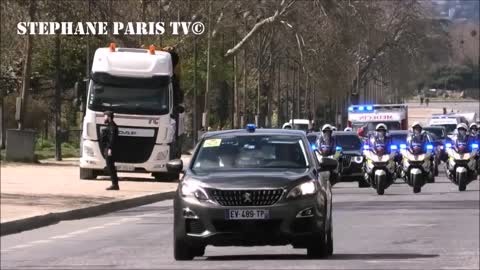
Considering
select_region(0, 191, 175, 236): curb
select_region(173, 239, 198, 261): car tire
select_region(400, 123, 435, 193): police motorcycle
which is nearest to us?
select_region(173, 239, 198, 261): car tire

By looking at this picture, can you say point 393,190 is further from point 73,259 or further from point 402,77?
point 402,77

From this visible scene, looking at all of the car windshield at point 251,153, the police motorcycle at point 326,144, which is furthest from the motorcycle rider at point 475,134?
the car windshield at point 251,153

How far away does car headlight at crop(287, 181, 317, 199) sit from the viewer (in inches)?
606

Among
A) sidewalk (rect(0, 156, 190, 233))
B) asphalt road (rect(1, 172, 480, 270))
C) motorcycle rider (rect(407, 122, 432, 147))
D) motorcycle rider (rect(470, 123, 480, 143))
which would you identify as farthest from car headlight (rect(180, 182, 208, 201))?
motorcycle rider (rect(470, 123, 480, 143))

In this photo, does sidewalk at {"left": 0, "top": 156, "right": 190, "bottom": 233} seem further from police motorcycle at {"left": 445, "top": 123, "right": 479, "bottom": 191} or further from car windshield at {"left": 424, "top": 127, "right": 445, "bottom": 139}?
car windshield at {"left": 424, "top": 127, "right": 445, "bottom": 139}

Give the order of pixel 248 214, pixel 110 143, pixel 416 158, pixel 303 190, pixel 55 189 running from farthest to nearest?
pixel 416 158 < pixel 110 143 < pixel 55 189 < pixel 303 190 < pixel 248 214

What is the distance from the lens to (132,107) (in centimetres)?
3584

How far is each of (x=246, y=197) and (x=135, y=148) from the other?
21.2 m

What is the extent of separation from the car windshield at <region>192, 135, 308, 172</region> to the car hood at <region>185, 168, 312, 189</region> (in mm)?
398

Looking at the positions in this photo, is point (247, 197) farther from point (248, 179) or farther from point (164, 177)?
point (164, 177)

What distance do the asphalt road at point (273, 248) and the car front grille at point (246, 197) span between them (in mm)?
822

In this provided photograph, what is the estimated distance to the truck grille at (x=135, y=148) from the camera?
3628cm

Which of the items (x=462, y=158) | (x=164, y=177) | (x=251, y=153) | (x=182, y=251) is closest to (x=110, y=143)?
(x=164, y=177)

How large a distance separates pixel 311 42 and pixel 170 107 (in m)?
45.3
